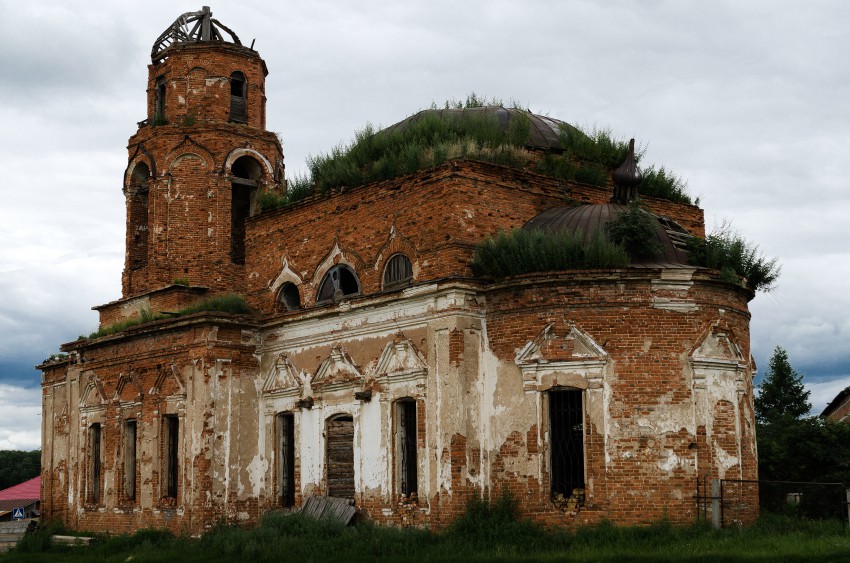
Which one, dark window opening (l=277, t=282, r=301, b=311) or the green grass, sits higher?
dark window opening (l=277, t=282, r=301, b=311)

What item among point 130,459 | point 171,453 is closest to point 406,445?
point 171,453

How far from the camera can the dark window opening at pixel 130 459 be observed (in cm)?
2100

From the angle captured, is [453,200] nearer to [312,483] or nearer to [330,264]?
[330,264]

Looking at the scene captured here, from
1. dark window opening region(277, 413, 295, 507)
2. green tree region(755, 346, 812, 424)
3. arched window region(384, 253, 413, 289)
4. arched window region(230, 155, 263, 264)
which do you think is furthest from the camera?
green tree region(755, 346, 812, 424)

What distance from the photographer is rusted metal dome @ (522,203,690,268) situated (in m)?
16.0

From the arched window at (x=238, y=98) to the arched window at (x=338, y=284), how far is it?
623cm

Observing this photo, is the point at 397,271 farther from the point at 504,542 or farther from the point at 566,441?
the point at 504,542

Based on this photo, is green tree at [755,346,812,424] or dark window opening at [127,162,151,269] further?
green tree at [755,346,812,424]

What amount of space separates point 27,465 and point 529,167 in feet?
163

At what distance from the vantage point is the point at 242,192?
23766mm

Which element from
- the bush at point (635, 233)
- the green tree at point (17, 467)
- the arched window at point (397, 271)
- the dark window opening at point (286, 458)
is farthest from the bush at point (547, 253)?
the green tree at point (17, 467)

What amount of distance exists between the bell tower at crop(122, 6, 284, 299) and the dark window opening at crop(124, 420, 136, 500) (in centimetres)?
283

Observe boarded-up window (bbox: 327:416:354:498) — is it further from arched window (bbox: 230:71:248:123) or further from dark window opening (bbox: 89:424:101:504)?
arched window (bbox: 230:71:248:123)

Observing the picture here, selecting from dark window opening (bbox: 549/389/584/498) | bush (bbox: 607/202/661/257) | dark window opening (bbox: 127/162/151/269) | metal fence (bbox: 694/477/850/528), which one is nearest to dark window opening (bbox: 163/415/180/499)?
dark window opening (bbox: 127/162/151/269)
